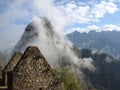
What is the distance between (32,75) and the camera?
27.3m

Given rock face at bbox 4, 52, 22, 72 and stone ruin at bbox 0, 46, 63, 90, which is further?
rock face at bbox 4, 52, 22, 72

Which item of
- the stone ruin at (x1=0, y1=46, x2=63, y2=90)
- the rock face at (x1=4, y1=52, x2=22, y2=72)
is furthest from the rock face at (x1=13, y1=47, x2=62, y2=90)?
the rock face at (x1=4, y1=52, x2=22, y2=72)

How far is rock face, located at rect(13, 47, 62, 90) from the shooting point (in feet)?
88.9

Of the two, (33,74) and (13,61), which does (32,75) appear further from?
(13,61)

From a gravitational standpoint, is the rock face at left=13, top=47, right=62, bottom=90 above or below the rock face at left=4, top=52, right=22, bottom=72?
above

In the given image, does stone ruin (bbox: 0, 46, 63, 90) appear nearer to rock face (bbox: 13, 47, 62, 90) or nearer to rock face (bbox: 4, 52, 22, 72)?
rock face (bbox: 13, 47, 62, 90)

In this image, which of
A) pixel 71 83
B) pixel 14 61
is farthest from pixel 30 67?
pixel 71 83

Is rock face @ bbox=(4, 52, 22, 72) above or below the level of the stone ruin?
below

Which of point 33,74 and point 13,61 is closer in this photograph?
point 33,74

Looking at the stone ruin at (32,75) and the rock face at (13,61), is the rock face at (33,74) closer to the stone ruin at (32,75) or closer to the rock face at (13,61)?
the stone ruin at (32,75)

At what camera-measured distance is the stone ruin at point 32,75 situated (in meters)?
27.1

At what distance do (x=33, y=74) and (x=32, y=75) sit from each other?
0.11m

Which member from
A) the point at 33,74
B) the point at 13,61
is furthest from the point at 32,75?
the point at 13,61

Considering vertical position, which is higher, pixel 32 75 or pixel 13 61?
pixel 32 75
